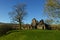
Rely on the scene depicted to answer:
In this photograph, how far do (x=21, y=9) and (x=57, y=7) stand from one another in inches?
1824

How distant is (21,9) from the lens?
83438 millimetres

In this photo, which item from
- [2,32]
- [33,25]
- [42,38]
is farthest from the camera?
[33,25]

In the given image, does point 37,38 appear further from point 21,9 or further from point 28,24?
point 28,24

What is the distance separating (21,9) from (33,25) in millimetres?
16041

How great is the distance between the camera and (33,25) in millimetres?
95562

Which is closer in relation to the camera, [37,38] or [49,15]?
[37,38]

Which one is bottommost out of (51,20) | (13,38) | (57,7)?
(13,38)

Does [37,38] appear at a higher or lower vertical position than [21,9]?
lower

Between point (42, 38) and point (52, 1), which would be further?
point (52, 1)

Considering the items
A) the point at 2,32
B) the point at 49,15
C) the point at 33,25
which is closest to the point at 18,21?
the point at 33,25

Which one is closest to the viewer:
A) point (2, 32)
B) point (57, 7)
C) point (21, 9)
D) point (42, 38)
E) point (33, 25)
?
point (42, 38)

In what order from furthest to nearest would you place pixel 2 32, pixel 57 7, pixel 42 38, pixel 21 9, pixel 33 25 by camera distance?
pixel 33 25
pixel 21 9
pixel 2 32
pixel 57 7
pixel 42 38

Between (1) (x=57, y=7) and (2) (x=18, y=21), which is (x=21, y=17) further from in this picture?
(1) (x=57, y=7)

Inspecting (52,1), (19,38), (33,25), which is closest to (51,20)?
(52,1)
